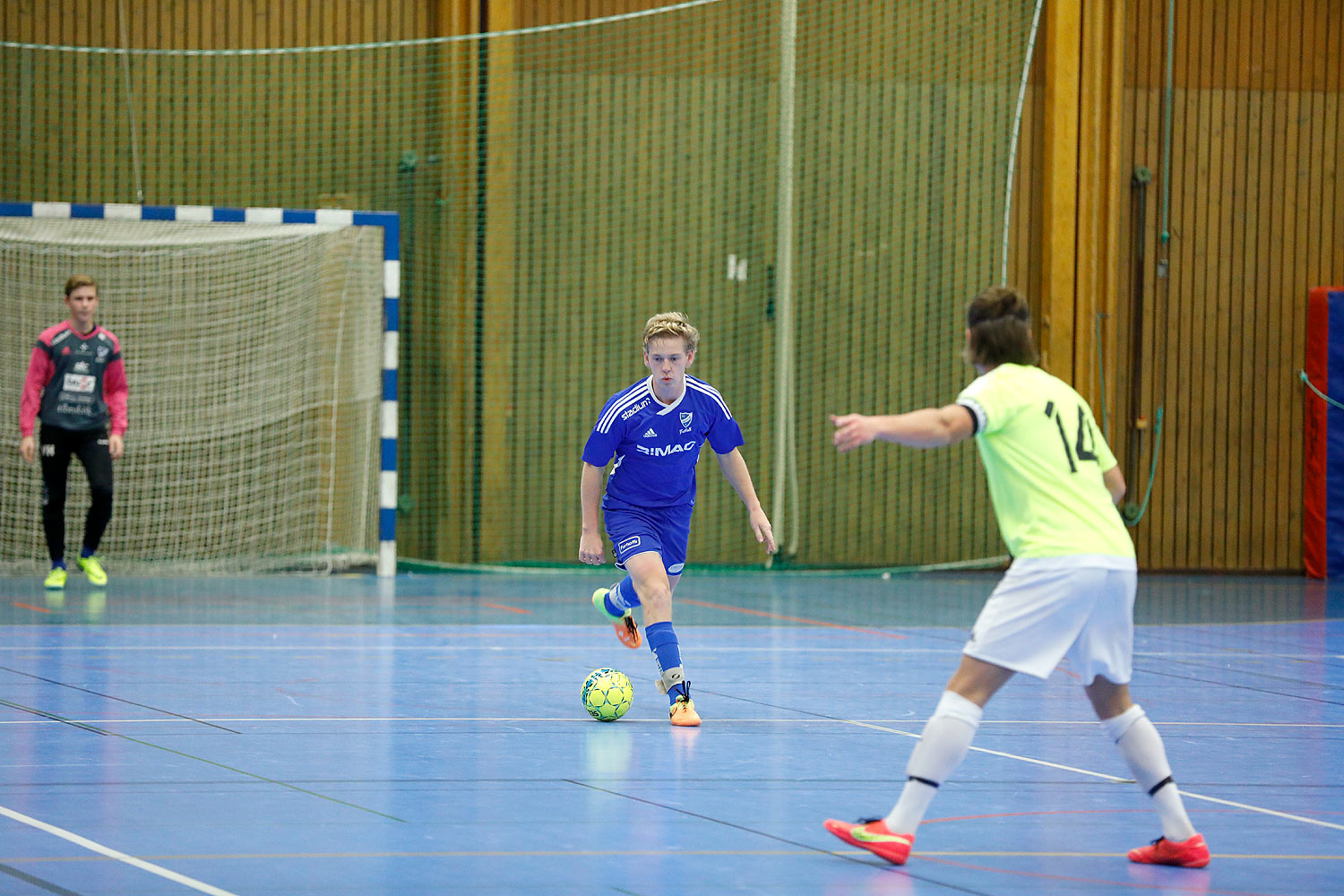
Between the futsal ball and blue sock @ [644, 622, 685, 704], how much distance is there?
0.58 feet

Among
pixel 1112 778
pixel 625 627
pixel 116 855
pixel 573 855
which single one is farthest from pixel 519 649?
pixel 116 855

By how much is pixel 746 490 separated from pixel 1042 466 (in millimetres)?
2707

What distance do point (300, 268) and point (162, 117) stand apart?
2233 millimetres

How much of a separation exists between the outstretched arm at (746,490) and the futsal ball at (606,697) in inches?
34.1

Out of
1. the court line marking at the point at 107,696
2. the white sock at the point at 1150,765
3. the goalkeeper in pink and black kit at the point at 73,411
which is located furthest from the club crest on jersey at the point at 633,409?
the goalkeeper in pink and black kit at the point at 73,411

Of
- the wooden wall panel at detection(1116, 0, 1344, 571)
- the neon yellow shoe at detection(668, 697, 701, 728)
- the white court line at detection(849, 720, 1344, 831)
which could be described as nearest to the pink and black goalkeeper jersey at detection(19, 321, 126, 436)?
the neon yellow shoe at detection(668, 697, 701, 728)

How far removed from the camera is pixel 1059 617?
14.3 feet

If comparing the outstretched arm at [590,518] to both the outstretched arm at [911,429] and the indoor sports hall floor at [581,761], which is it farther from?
the outstretched arm at [911,429]

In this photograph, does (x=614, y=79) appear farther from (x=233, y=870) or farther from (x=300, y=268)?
(x=233, y=870)

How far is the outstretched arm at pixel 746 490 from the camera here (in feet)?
22.8

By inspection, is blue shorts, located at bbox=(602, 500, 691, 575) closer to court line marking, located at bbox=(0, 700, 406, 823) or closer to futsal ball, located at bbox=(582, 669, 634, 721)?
futsal ball, located at bbox=(582, 669, 634, 721)

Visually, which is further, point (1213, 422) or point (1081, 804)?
point (1213, 422)

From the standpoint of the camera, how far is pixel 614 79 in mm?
15242

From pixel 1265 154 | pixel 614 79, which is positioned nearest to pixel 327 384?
pixel 614 79
